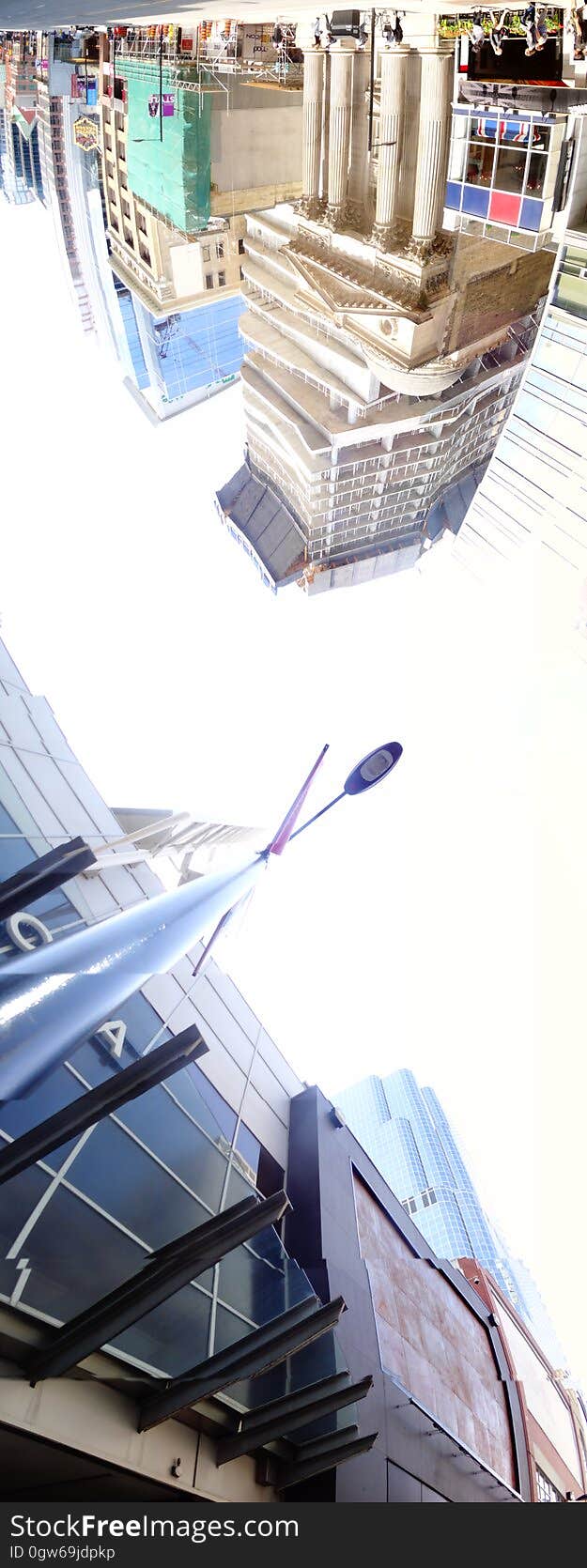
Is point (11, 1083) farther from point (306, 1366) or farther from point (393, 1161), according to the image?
point (393, 1161)

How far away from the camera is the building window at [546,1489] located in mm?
17638

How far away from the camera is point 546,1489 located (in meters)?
18.9

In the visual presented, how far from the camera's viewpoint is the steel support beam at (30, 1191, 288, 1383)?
4570mm

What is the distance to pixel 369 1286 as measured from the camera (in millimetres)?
11391

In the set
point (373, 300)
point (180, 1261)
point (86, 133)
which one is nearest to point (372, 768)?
point (180, 1261)

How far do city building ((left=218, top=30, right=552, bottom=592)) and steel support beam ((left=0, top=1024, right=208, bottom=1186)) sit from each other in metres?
15.2

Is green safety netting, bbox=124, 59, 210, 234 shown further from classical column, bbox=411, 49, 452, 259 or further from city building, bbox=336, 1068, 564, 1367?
city building, bbox=336, 1068, 564, 1367

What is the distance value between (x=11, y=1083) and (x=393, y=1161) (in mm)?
137238

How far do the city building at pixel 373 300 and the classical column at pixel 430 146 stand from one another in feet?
0.08

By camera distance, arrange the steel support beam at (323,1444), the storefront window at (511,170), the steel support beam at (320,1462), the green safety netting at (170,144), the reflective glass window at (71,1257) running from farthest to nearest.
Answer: the green safety netting at (170,144) < the storefront window at (511,170) < the steel support beam at (323,1444) < the steel support beam at (320,1462) < the reflective glass window at (71,1257)

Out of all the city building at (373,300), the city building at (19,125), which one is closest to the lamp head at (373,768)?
the city building at (373,300)

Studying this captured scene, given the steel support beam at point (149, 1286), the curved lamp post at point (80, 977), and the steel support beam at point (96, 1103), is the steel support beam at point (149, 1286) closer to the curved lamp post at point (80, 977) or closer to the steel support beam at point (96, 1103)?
the steel support beam at point (96, 1103)
